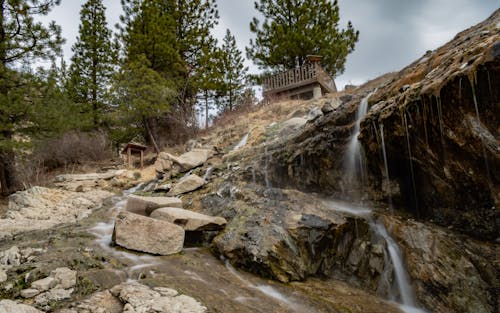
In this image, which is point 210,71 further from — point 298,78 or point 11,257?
point 11,257

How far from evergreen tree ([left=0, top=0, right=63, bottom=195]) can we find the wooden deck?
11.7 metres

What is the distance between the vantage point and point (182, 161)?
10938mm

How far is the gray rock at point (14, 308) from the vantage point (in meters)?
2.49

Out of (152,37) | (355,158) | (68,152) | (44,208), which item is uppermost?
(152,37)

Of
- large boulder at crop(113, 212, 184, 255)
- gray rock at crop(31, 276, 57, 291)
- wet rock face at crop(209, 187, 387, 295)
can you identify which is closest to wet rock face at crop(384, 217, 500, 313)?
wet rock face at crop(209, 187, 387, 295)

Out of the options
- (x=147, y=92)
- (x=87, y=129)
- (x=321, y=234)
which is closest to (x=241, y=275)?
(x=321, y=234)

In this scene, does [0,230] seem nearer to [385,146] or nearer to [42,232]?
[42,232]

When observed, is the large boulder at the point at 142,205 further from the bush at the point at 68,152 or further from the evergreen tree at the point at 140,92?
the evergreen tree at the point at 140,92

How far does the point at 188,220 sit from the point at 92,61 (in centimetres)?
1731

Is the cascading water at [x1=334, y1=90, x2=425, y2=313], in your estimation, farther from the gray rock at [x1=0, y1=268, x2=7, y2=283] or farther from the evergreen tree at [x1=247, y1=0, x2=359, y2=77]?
the evergreen tree at [x1=247, y1=0, x2=359, y2=77]

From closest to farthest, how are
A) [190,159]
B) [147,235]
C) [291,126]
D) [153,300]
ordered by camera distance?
1. [153,300]
2. [147,235]
3. [190,159]
4. [291,126]

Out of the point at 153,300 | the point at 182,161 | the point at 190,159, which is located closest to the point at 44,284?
the point at 153,300

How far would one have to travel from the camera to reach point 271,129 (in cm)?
1252

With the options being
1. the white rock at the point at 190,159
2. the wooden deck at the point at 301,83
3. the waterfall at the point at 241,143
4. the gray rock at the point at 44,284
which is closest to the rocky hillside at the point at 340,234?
the gray rock at the point at 44,284
